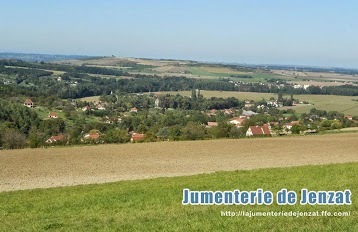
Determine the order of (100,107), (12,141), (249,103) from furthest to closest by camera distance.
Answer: (249,103)
(100,107)
(12,141)

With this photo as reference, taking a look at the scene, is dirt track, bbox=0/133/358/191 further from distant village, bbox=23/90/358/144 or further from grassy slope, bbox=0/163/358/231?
distant village, bbox=23/90/358/144

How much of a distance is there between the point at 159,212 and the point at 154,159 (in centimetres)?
2030

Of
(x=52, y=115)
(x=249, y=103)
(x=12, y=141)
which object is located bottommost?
(x=249, y=103)

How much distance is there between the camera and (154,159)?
31234 millimetres

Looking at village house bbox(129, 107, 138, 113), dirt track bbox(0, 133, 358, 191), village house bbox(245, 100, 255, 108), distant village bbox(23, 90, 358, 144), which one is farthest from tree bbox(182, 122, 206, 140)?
village house bbox(245, 100, 255, 108)

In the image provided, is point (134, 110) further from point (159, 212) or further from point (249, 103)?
point (159, 212)

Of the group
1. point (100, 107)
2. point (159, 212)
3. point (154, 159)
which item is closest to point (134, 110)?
point (100, 107)

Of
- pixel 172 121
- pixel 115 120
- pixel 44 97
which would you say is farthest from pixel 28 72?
pixel 172 121

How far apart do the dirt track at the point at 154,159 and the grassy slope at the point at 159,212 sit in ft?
23.9

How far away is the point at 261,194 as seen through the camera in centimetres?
1245

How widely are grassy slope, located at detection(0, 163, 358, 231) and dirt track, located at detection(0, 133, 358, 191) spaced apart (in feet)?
23.9

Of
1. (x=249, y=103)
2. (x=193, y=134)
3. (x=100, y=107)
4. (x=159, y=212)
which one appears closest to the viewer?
(x=159, y=212)

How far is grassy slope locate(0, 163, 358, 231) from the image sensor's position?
362 inches

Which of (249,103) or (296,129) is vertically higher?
(296,129)
